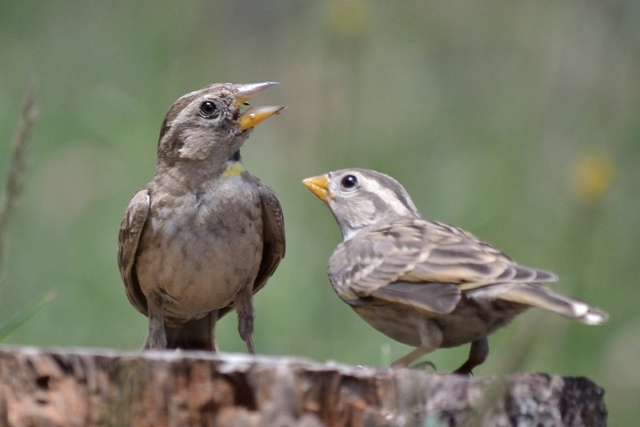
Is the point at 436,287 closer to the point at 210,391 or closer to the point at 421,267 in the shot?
the point at 421,267

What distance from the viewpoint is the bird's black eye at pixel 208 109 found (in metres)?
5.94

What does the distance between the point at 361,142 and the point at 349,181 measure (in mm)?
2500

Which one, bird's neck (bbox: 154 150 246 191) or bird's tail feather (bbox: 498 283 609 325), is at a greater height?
bird's neck (bbox: 154 150 246 191)

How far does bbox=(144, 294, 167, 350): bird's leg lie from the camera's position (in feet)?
19.8

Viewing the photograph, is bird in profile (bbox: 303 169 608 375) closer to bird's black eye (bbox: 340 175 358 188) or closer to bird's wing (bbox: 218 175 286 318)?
bird's black eye (bbox: 340 175 358 188)

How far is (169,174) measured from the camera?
19.7 feet

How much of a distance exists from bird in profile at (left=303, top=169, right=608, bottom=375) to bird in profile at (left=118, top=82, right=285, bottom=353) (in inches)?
29.4

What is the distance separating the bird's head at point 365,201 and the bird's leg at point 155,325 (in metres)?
1.09

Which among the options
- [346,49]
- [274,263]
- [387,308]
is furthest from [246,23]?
[387,308]

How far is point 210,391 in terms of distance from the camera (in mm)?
3598

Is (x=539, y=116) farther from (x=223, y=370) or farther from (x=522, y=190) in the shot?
(x=223, y=370)

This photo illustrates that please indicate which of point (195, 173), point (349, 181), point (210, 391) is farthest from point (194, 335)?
point (210, 391)

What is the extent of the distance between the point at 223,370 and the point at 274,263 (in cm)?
267

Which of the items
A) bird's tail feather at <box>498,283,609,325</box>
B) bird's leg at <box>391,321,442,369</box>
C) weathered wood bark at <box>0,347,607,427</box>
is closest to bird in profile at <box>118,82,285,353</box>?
bird's leg at <box>391,321,442,369</box>
